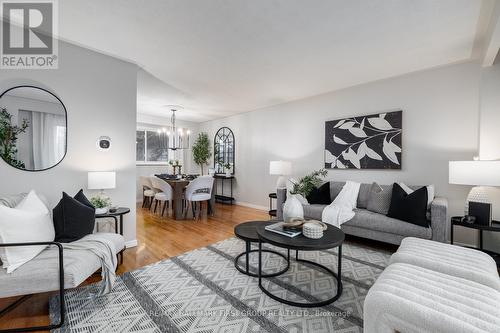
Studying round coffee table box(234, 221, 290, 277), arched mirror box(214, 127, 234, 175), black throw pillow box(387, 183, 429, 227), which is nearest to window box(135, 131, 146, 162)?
arched mirror box(214, 127, 234, 175)

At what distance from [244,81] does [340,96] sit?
5.99 ft

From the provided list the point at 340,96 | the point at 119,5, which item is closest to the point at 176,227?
the point at 119,5

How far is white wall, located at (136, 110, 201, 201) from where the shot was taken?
6.39m

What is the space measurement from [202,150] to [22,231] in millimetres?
5252

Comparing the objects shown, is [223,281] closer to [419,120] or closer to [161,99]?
[419,120]

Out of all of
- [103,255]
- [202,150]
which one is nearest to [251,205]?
[202,150]

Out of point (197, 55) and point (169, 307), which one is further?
point (197, 55)

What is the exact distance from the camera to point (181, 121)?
715cm

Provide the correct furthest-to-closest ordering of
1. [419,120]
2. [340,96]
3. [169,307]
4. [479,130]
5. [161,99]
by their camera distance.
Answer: [161,99] < [340,96] < [419,120] < [479,130] < [169,307]

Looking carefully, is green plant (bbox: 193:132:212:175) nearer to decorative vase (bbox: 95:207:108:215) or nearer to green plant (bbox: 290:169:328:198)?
green plant (bbox: 290:169:328:198)

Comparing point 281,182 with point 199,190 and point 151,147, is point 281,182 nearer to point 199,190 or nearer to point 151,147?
point 199,190

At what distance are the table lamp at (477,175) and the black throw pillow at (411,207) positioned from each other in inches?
14.8

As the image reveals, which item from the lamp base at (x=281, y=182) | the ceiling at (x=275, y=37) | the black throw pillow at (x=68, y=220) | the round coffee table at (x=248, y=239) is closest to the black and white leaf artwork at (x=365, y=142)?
the ceiling at (x=275, y=37)

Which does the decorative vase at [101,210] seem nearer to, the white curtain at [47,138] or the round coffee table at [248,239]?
the white curtain at [47,138]
